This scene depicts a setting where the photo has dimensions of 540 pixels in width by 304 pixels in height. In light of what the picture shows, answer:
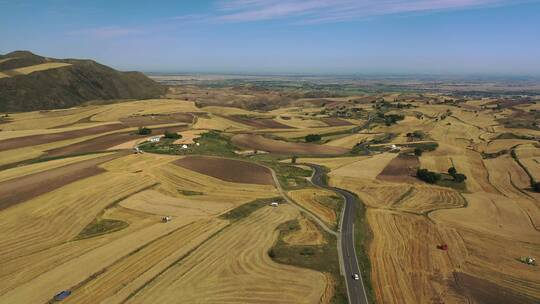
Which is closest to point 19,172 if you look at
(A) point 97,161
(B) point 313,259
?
(A) point 97,161

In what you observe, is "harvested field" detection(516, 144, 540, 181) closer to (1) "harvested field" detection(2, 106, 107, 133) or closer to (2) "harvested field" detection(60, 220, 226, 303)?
(2) "harvested field" detection(60, 220, 226, 303)

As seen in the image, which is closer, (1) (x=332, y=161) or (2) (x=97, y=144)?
(2) (x=97, y=144)

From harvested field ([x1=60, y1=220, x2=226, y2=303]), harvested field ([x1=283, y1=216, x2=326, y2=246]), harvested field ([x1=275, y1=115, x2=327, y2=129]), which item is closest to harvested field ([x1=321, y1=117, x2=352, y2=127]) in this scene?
harvested field ([x1=275, y1=115, x2=327, y2=129])

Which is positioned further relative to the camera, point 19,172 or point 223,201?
point 19,172

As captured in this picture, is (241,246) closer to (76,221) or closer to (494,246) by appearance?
(76,221)

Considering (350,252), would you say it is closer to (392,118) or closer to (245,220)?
(245,220)

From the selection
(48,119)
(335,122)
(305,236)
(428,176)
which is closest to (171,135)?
(48,119)
